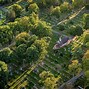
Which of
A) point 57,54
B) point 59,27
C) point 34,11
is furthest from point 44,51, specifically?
point 34,11

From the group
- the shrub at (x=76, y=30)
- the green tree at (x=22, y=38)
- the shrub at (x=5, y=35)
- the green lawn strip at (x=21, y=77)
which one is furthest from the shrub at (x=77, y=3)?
the green lawn strip at (x=21, y=77)

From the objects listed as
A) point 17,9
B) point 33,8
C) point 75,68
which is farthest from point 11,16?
point 75,68

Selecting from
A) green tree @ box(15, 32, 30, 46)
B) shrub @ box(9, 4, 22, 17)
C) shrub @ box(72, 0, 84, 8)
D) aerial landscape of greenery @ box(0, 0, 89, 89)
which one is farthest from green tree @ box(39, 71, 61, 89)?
shrub @ box(72, 0, 84, 8)

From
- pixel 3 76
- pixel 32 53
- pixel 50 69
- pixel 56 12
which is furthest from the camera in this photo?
pixel 56 12

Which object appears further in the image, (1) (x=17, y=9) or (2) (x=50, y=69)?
(1) (x=17, y=9)

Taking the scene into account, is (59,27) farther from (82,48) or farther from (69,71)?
(69,71)

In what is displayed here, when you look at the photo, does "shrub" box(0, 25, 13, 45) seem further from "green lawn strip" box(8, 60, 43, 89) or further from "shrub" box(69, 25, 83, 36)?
"shrub" box(69, 25, 83, 36)

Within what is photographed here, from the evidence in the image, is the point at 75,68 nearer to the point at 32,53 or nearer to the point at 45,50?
the point at 45,50

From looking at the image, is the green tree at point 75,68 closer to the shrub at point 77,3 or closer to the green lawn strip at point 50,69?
the green lawn strip at point 50,69

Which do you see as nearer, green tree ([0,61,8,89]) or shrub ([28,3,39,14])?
green tree ([0,61,8,89])
